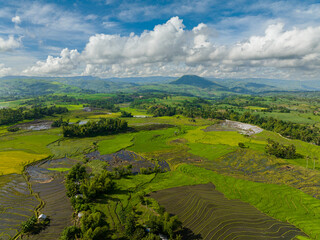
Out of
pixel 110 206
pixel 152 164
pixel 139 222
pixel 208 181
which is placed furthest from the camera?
pixel 152 164

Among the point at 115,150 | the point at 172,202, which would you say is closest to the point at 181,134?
the point at 115,150

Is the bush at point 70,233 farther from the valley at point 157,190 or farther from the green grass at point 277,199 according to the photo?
the green grass at point 277,199

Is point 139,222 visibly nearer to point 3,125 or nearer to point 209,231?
point 209,231

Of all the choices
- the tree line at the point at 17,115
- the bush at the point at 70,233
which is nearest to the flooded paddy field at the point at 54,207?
the bush at the point at 70,233

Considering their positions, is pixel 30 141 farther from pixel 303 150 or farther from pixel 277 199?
pixel 303 150

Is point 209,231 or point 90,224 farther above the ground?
point 90,224

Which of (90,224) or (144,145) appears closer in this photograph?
(90,224)

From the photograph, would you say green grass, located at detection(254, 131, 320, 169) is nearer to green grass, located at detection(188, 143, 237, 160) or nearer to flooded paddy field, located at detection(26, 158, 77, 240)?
green grass, located at detection(188, 143, 237, 160)
